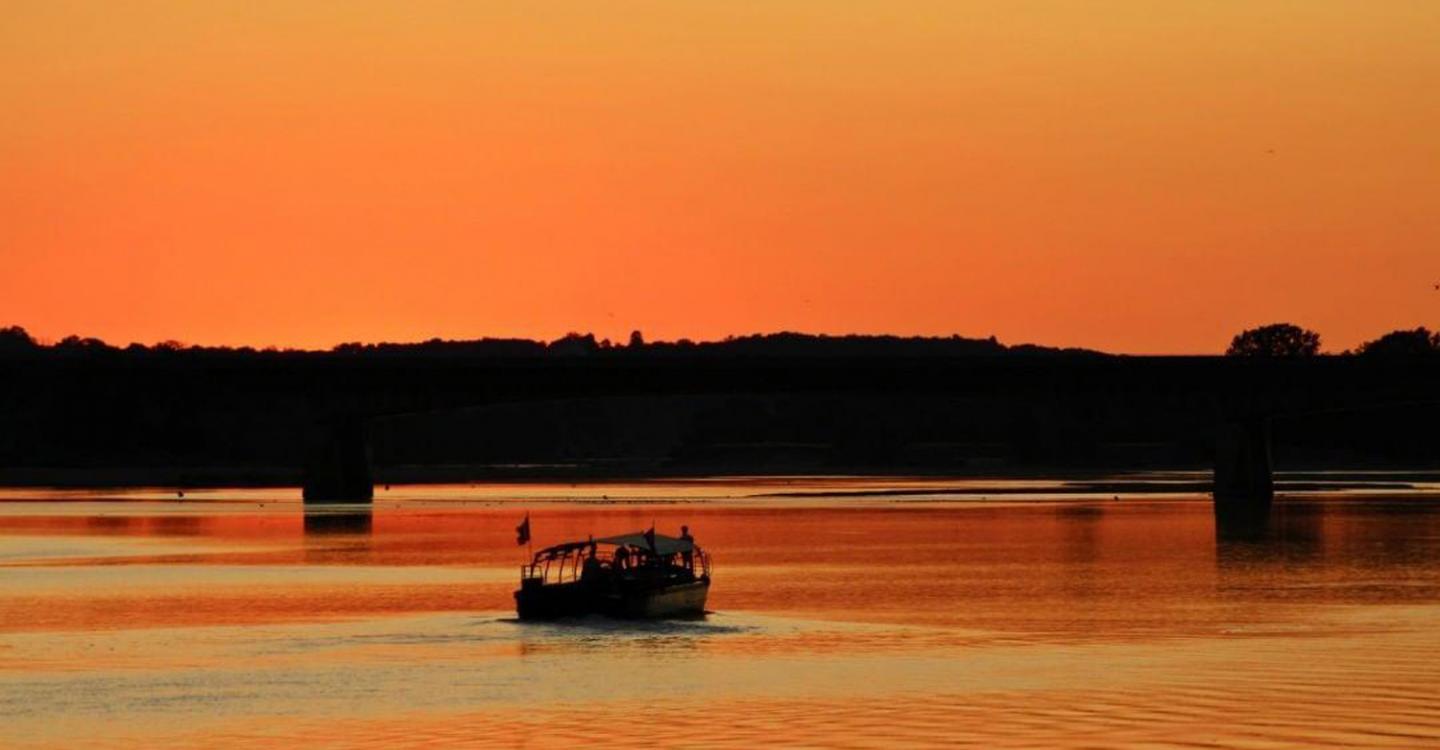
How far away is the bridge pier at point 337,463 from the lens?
192 m

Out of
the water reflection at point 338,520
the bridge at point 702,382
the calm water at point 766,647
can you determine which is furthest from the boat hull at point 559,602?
the bridge at point 702,382

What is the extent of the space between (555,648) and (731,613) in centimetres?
1426

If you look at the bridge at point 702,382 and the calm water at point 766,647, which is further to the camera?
the bridge at point 702,382

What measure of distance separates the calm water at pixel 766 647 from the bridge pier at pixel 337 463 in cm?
5563

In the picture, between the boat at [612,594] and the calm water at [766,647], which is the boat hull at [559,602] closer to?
the boat at [612,594]

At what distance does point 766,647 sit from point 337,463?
123748 mm

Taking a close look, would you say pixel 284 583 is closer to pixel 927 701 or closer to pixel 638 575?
pixel 638 575

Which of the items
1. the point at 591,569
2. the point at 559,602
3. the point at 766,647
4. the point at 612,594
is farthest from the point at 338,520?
the point at 766,647

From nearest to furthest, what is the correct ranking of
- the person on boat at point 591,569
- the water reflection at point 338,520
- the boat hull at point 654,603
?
the boat hull at point 654,603
the person on boat at point 591,569
the water reflection at point 338,520

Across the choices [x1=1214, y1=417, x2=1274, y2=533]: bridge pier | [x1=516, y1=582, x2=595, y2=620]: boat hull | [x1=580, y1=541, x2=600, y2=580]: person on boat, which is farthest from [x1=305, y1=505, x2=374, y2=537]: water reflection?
[x1=516, y1=582, x2=595, y2=620]: boat hull

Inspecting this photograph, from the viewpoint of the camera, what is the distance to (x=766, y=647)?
72812mm

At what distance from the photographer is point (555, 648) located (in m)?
72.6

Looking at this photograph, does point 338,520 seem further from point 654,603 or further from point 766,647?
point 766,647

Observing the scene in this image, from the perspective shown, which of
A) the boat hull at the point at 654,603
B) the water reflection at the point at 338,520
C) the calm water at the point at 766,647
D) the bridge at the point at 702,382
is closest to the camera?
the calm water at the point at 766,647
